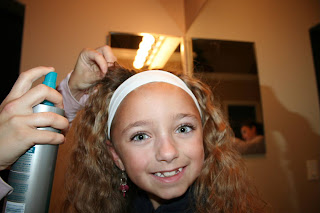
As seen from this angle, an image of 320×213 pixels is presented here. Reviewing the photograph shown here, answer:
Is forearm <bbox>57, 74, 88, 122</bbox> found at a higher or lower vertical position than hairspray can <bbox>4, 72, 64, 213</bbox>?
higher

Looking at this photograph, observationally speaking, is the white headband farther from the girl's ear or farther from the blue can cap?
the blue can cap

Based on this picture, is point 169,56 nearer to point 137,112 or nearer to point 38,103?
point 137,112

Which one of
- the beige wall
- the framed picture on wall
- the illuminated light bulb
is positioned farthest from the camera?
the illuminated light bulb

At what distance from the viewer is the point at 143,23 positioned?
1.35m

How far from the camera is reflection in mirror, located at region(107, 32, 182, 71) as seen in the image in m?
1.21

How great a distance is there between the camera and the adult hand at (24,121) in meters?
0.40

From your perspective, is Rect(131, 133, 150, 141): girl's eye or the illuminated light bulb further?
the illuminated light bulb

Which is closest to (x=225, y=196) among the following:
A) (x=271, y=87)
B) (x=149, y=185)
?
(x=149, y=185)

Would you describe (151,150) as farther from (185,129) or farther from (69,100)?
(69,100)

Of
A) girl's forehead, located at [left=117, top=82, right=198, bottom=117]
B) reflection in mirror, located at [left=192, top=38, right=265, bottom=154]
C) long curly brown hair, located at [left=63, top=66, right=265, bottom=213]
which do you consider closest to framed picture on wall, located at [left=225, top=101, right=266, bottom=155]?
reflection in mirror, located at [left=192, top=38, right=265, bottom=154]

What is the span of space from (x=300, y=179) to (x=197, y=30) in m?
1.03

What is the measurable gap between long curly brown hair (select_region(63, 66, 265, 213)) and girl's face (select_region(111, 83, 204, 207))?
0.15 m

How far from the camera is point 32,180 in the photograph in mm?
433

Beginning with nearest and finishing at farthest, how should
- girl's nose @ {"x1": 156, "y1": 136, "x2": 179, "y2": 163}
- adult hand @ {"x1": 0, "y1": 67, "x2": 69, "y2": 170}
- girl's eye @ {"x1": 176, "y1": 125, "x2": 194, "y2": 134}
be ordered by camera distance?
adult hand @ {"x1": 0, "y1": 67, "x2": 69, "y2": 170}
girl's nose @ {"x1": 156, "y1": 136, "x2": 179, "y2": 163}
girl's eye @ {"x1": 176, "y1": 125, "x2": 194, "y2": 134}
